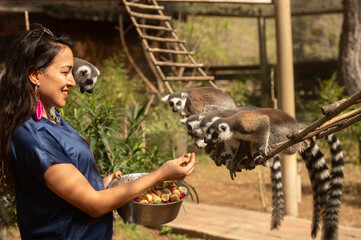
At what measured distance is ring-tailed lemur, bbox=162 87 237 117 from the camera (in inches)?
124

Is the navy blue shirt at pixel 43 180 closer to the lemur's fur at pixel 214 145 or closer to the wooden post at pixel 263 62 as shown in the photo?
the lemur's fur at pixel 214 145

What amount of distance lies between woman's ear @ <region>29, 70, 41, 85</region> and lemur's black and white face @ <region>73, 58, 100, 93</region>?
1.58 meters

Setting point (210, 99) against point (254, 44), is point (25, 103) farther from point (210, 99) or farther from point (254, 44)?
point (254, 44)

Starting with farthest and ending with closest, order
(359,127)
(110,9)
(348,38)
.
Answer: (110,9), (348,38), (359,127)

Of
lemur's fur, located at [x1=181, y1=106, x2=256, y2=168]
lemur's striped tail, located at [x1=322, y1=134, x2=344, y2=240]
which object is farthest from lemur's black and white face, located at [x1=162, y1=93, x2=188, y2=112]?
lemur's striped tail, located at [x1=322, y1=134, x2=344, y2=240]

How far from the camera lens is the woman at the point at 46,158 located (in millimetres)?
1315

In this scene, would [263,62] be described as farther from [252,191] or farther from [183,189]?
[183,189]

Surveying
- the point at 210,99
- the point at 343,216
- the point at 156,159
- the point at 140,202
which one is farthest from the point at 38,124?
the point at 343,216

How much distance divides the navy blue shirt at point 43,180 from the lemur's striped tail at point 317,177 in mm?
1163

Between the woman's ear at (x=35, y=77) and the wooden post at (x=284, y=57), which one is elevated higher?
the woman's ear at (x=35, y=77)

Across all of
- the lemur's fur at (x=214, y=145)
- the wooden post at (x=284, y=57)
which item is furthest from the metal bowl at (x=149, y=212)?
the wooden post at (x=284, y=57)

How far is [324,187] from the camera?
217cm

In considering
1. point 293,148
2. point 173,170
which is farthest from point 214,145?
point 173,170

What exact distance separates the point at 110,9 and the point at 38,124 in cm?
665
